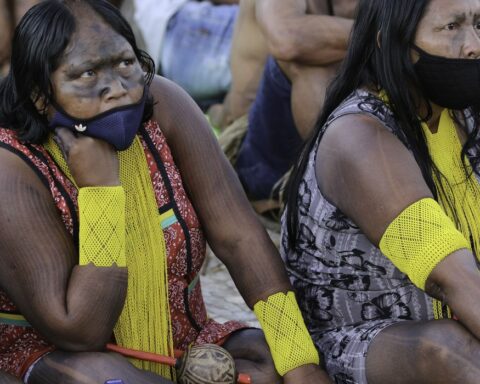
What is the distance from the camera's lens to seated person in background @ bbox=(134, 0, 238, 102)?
7.35m

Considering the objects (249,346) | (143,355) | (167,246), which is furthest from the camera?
(249,346)

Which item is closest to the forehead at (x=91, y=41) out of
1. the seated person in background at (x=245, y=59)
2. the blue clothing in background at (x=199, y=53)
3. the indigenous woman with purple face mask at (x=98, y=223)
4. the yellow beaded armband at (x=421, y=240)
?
the indigenous woman with purple face mask at (x=98, y=223)

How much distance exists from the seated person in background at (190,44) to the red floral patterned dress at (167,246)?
12.9ft

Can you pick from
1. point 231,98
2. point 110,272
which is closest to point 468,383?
point 110,272

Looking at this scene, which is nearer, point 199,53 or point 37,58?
point 37,58

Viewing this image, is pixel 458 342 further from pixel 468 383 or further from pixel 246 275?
pixel 246 275

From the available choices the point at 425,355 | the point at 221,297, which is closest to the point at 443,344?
the point at 425,355

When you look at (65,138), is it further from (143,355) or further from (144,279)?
(143,355)

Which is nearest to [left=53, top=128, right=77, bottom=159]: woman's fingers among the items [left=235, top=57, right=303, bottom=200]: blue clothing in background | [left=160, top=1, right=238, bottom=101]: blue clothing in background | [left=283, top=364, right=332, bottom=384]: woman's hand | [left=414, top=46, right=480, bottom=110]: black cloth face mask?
[left=283, top=364, right=332, bottom=384]: woman's hand

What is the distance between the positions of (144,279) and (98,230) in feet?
0.82

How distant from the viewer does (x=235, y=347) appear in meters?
3.48

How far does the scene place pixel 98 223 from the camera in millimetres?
3160

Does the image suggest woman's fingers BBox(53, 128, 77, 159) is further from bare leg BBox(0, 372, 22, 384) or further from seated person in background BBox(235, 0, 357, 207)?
seated person in background BBox(235, 0, 357, 207)

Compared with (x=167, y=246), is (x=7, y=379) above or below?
below
